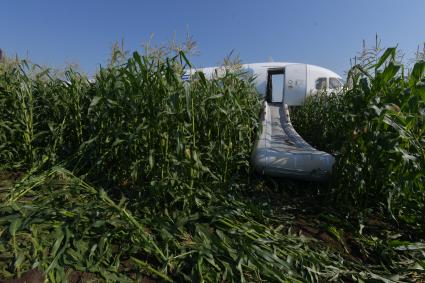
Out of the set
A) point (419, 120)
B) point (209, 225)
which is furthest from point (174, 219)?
point (419, 120)

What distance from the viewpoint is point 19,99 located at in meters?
2.91

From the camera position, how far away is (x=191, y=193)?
7.04 feet

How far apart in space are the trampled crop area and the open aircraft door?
10.2m

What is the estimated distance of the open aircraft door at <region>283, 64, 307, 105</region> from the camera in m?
12.6

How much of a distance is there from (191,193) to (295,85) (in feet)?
38.8

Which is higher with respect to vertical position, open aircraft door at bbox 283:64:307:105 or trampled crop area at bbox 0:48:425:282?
open aircraft door at bbox 283:64:307:105

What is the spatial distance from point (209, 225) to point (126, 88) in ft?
4.41

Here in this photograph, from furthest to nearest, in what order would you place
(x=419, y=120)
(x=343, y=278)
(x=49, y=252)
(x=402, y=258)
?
(x=419, y=120) → (x=402, y=258) → (x=343, y=278) → (x=49, y=252)

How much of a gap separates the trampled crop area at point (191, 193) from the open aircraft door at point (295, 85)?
1022 centimetres

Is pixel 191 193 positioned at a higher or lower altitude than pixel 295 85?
lower

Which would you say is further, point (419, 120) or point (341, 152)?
point (341, 152)

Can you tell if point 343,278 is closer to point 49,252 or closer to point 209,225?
point 209,225

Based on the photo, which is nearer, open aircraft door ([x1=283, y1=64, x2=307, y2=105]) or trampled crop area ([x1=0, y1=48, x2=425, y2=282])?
trampled crop area ([x1=0, y1=48, x2=425, y2=282])

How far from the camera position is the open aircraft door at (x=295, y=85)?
12570 mm
